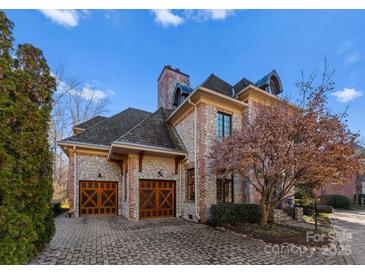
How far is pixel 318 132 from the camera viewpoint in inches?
266

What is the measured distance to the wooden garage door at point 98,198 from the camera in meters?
11.6

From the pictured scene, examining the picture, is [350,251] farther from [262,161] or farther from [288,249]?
[262,161]

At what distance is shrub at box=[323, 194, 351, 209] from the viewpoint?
59.9ft

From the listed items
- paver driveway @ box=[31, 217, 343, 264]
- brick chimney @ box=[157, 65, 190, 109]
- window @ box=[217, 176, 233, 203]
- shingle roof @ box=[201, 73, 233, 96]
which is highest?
brick chimney @ box=[157, 65, 190, 109]

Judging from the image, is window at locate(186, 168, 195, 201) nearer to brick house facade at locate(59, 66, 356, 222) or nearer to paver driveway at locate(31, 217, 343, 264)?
brick house facade at locate(59, 66, 356, 222)

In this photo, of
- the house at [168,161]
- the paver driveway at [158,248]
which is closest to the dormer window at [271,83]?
the house at [168,161]

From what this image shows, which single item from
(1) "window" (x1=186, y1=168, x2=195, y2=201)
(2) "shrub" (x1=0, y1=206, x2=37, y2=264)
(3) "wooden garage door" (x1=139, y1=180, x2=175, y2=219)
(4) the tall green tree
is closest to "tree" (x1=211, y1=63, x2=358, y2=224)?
(1) "window" (x1=186, y1=168, x2=195, y2=201)

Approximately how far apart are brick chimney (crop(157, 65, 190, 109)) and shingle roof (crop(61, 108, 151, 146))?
86.1 inches

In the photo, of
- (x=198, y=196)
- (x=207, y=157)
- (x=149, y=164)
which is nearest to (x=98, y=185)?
(x=149, y=164)

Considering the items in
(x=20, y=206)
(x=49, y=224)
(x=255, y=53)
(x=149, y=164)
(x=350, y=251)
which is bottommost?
(x=350, y=251)

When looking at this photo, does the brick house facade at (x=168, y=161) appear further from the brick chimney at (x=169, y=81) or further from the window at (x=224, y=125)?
the brick chimney at (x=169, y=81)

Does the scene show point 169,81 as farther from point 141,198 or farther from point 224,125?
point 141,198

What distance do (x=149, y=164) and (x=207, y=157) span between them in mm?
3283

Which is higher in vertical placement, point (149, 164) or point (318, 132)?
point (318, 132)
